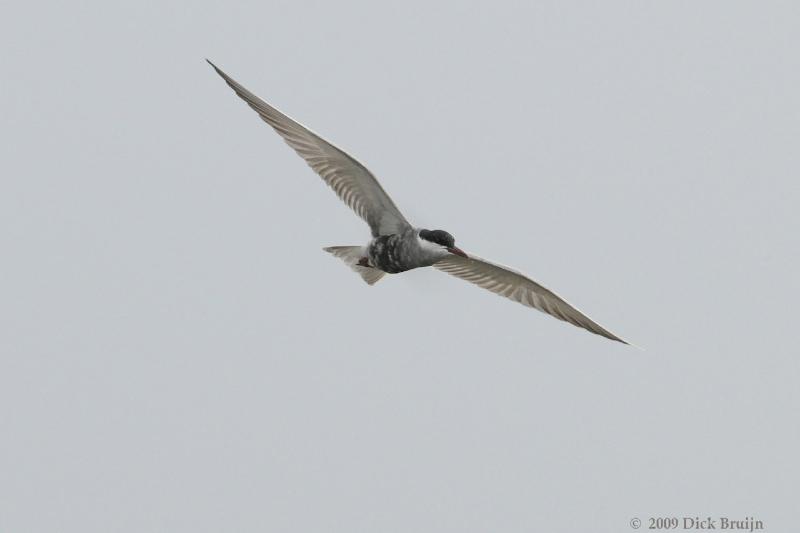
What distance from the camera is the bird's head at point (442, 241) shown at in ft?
69.7

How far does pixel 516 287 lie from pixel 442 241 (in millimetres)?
3679

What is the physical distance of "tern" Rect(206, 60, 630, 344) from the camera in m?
21.4

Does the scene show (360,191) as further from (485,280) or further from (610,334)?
(610,334)

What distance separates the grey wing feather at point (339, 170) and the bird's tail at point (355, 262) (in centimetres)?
108

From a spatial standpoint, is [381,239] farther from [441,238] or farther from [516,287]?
[516,287]

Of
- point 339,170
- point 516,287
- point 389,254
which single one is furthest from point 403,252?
point 516,287

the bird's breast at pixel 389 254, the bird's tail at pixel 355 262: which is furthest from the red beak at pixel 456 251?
the bird's tail at pixel 355 262

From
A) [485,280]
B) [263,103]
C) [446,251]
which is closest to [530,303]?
[485,280]

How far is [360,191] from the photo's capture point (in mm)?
22141

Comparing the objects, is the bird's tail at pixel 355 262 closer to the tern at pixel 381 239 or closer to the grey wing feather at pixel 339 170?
the tern at pixel 381 239

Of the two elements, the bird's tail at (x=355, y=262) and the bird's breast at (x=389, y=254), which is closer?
the bird's breast at (x=389, y=254)

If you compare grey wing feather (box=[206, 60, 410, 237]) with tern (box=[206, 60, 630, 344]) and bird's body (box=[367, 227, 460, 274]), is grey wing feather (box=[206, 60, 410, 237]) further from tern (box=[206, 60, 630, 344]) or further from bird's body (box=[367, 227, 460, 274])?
bird's body (box=[367, 227, 460, 274])

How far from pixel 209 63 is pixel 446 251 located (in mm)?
5525

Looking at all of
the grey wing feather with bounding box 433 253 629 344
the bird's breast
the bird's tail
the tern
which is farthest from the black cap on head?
the bird's tail
